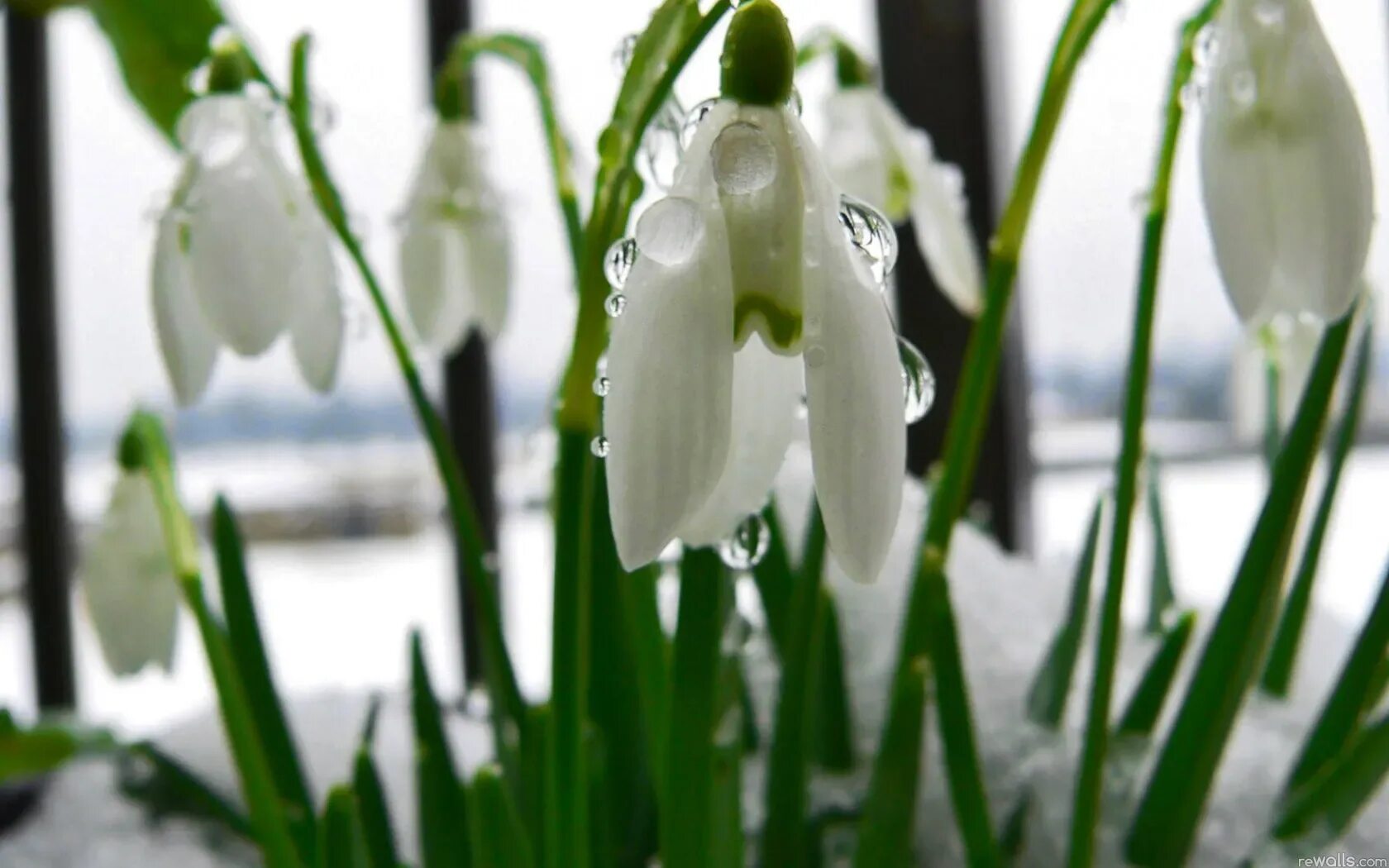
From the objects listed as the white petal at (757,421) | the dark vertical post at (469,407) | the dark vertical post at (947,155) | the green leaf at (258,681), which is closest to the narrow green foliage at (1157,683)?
the white petal at (757,421)

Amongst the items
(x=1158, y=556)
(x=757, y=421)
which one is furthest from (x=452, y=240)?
(x=1158, y=556)

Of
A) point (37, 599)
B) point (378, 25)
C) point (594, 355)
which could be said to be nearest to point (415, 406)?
point (594, 355)

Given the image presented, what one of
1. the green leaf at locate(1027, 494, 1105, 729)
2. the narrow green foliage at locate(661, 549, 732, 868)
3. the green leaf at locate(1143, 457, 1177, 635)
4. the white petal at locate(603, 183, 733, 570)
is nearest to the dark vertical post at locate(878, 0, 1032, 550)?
the green leaf at locate(1143, 457, 1177, 635)

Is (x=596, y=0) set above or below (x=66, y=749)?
above

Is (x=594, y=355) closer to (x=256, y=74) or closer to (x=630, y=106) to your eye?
(x=630, y=106)

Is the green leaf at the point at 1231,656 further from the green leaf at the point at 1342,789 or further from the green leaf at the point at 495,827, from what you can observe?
the green leaf at the point at 495,827

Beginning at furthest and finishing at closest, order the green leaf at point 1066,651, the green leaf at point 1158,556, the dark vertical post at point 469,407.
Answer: the dark vertical post at point 469,407, the green leaf at point 1158,556, the green leaf at point 1066,651
